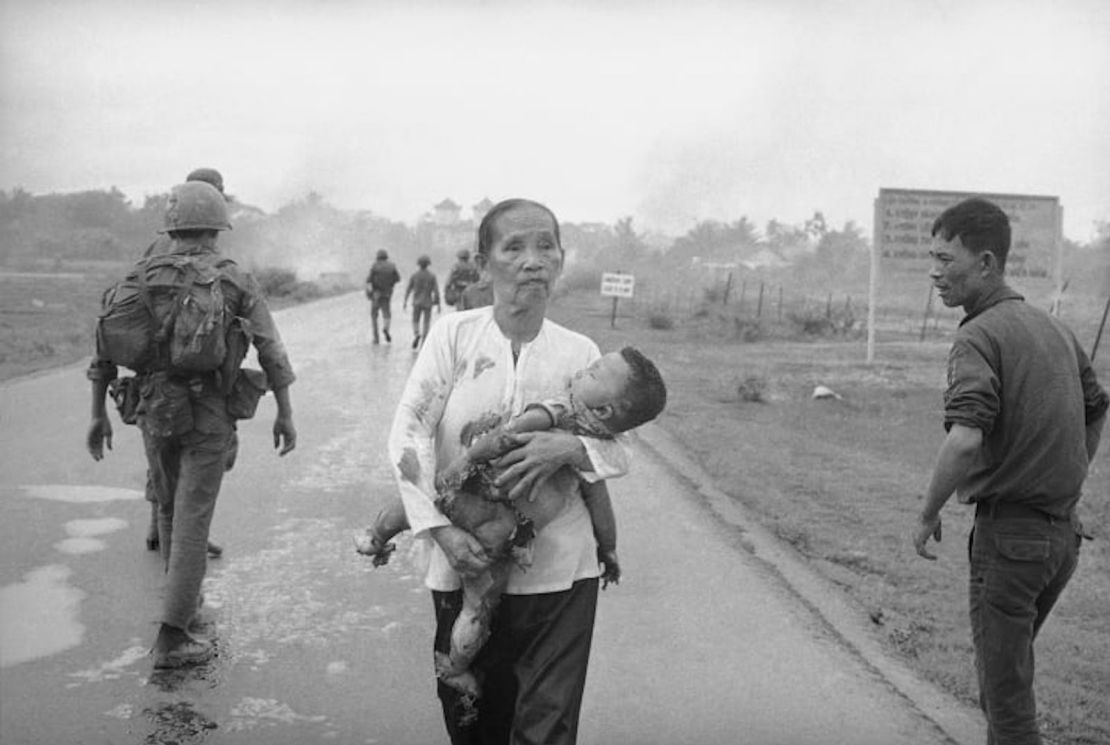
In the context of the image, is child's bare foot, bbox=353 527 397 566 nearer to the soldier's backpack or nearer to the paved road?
the paved road

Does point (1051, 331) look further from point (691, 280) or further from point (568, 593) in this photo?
point (691, 280)

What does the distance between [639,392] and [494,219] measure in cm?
61

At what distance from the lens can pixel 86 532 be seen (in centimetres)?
657

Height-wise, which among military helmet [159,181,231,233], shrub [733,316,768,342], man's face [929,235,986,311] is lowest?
shrub [733,316,768,342]

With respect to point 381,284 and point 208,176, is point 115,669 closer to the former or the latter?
point 208,176

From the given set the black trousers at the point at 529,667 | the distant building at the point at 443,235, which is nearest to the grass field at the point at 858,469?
the black trousers at the point at 529,667

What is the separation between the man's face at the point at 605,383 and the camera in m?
2.76

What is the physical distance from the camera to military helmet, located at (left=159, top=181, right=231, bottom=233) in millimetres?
4484

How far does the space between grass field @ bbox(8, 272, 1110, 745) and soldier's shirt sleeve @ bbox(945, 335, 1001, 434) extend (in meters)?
1.64

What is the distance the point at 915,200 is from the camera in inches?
811

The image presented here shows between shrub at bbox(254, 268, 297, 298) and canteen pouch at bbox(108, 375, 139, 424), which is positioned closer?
canteen pouch at bbox(108, 375, 139, 424)

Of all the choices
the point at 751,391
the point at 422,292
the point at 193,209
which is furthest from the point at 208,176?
the point at 422,292

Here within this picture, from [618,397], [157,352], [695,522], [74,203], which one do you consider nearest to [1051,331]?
[618,397]

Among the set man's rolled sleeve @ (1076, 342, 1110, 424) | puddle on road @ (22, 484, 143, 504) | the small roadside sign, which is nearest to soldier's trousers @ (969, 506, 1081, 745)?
man's rolled sleeve @ (1076, 342, 1110, 424)
